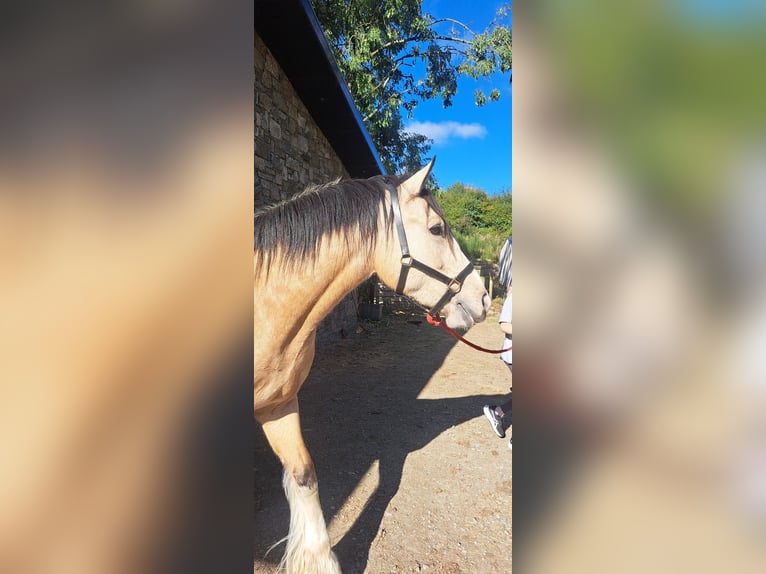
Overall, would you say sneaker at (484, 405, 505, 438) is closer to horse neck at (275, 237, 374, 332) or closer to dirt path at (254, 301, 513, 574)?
dirt path at (254, 301, 513, 574)

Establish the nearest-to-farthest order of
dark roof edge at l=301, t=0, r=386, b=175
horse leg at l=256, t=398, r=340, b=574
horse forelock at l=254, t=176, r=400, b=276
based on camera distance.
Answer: horse forelock at l=254, t=176, r=400, b=276
horse leg at l=256, t=398, r=340, b=574
dark roof edge at l=301, t=0, r=386, b=175

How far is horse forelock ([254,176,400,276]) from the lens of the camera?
1485mm

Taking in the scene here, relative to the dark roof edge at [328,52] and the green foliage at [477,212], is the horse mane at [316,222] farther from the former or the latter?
the green foliage at [477,212]

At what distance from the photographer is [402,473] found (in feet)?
8.71

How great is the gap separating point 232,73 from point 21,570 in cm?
54

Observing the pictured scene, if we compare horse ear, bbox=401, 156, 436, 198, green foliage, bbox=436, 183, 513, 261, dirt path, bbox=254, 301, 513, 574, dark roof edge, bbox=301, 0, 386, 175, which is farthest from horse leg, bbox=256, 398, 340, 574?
green foliage, bbox=436, 183, 513, 261

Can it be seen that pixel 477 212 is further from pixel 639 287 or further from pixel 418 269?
pixel 639 287

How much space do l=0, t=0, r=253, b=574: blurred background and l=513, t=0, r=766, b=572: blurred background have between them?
0.31 m

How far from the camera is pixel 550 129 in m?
0.39

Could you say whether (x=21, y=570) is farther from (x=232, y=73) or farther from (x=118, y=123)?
(x=232, y=73)

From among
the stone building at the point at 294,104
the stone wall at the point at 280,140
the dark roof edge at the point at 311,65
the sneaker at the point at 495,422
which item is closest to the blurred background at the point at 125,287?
the stone building at the point at 294,104

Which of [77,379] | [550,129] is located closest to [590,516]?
[550,129]

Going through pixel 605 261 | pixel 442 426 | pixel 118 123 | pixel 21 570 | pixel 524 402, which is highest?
pixel 118 123

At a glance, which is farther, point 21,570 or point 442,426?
point 442,426
